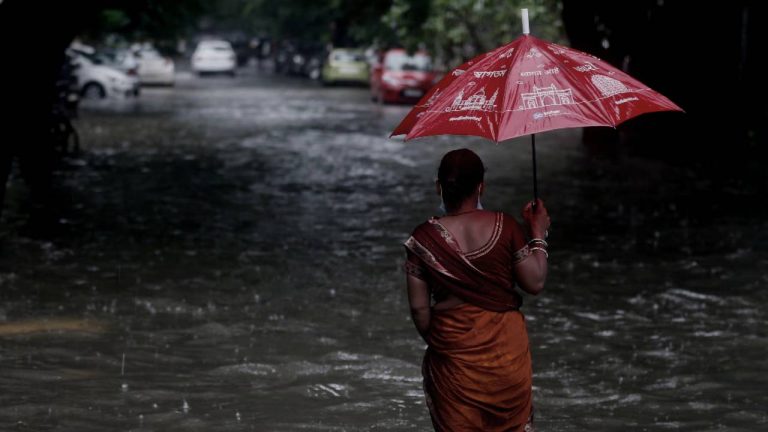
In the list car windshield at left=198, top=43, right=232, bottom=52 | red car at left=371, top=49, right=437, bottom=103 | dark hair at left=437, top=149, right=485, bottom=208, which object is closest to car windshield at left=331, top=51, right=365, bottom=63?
red car at left=371, top=49, right=437, bottom=103

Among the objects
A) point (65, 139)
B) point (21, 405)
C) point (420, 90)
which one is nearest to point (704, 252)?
point (21, 405)

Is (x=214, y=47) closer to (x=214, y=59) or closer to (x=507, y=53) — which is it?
(x=214, y=59)

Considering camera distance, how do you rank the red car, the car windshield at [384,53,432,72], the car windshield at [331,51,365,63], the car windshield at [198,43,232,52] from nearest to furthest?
the red car, the car windshield at [384,53,432,72], the car windshield at [331,51,365,63], the car windshield at [198,43,232,52]

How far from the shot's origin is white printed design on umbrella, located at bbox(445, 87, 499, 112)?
4.77 meters

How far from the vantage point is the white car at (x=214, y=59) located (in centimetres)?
6025

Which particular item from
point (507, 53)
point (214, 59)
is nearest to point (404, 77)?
point (214, 59)

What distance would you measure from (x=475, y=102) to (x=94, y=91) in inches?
1399

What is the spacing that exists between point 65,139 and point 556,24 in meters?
14.8

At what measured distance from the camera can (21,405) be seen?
6.75 meters

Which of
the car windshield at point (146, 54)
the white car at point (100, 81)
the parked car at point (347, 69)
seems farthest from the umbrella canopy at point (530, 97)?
Result: the car windshield at point (146, 54)

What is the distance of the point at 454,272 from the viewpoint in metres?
4.40

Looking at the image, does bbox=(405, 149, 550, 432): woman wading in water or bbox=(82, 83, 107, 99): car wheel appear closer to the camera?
bbox=(405, 149, 550, 432): woman wading in water

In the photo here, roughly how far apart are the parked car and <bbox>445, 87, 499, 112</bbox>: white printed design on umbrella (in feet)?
144

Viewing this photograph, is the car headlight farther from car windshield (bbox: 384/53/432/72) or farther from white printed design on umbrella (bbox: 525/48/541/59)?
white printed design on umbrella (bbox: 525/48/541/59)
